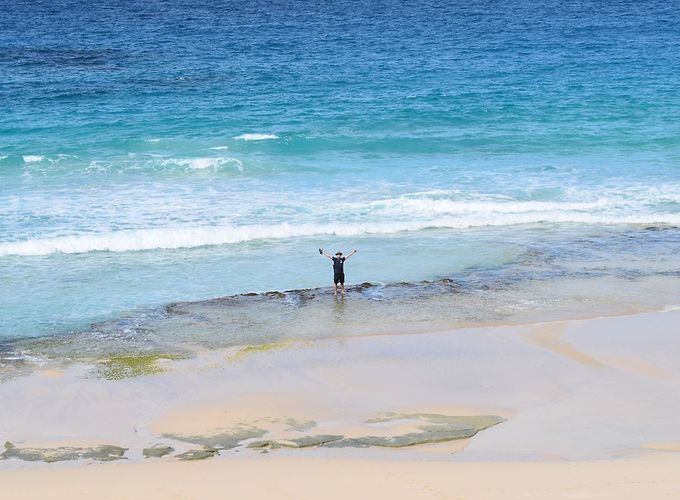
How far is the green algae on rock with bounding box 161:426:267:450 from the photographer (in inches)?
432

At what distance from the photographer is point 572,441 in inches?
425

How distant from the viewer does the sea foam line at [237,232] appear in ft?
67.3

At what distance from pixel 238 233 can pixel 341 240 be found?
2724 millimetres

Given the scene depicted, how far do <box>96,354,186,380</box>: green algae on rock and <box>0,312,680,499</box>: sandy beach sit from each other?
0.32 ft

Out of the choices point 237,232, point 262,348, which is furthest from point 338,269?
point 237,232

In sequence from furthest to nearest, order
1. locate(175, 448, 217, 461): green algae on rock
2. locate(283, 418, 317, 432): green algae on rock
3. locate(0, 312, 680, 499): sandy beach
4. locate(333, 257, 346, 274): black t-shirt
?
locate(333, 257, 346, 274): black t-shirt → locate(283, 418, 317, 432): green algae on rock → locate(175, 448, 217, 461): green algae on rock → locate(0, 312, 680, 499): sandy beach

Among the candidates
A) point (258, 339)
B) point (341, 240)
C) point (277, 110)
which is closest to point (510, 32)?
point (277, 110)

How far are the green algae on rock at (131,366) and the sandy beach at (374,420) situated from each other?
0.10 meters

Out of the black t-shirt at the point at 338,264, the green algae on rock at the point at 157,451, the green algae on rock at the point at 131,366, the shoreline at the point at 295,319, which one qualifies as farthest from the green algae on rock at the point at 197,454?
the black t-shirt at the point at 338,264

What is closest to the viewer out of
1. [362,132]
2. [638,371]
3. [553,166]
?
[638,371]

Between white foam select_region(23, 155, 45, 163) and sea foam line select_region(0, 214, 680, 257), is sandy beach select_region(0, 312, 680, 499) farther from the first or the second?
white foam select_region(23, 155, 45, 163)

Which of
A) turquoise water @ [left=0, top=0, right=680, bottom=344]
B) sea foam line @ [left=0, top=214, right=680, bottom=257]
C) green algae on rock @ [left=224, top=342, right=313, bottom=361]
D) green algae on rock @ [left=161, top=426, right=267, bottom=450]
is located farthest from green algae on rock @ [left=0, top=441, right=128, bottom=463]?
sea foam line @ [left=0, top=214, right=680, bottom=257]

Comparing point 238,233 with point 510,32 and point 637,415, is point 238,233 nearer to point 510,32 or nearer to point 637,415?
point 637,415

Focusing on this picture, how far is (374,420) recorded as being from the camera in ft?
37.9
